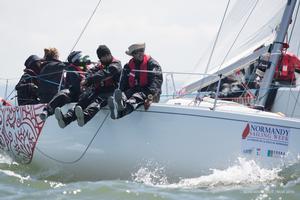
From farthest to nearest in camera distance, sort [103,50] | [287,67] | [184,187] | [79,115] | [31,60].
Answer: [31,60] → [287,67] → [103,50] → [79,115] → [184,187]

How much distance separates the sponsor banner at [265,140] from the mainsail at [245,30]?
101 inches

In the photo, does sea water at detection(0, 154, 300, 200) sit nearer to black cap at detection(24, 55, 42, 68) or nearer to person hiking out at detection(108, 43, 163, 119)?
person hiking out at detection(108, 43, 163, 119)

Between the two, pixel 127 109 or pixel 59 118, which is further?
pixel 59 118

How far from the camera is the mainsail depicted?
8.52 meters

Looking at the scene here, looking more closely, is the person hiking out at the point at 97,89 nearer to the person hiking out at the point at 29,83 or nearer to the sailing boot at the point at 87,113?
the sailing boot at the point at 87,113

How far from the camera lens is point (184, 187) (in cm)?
579

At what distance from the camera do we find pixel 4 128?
8.03 metres

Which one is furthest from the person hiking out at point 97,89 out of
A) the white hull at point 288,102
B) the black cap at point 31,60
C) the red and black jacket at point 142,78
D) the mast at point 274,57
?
the white hull at point 288,102

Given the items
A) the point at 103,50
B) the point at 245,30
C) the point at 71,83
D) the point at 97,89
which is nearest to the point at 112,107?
the point at 97,89

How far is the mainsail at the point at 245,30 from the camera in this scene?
Result: 28.0 ft

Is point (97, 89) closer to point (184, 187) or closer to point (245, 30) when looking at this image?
point (184, 187)

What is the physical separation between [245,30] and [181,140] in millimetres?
3267

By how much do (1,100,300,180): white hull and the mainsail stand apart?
224 centimetres

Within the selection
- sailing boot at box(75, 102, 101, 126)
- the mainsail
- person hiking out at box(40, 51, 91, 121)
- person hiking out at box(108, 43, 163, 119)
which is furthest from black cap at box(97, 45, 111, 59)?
the mainsail
